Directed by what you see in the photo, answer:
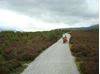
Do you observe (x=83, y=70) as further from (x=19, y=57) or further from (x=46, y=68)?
(x=19, y=57)

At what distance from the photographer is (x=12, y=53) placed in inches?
941

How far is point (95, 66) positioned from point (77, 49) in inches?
494

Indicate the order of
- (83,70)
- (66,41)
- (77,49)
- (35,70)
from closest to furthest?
(83,70)
(35,70)
(77,49)
(66,41)

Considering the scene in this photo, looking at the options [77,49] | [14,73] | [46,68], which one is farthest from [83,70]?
[77,49]

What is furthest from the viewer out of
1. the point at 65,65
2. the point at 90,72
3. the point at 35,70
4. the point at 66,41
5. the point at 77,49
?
the point at 66,41

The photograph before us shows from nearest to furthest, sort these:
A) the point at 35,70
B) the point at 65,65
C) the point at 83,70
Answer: the point at 83,70 → the point at 35,70 → the point at 65,65

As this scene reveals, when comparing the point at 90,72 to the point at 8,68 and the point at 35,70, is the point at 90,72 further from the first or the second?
the point at 8,68

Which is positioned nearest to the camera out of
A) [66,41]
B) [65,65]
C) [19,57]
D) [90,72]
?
[90,72]

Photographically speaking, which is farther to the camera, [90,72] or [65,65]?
[65,65]

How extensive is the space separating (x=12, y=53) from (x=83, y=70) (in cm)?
958

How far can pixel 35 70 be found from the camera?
54.7ft

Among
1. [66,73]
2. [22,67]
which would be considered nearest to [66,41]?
[22,67]

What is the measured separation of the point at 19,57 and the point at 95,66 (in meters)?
9.21

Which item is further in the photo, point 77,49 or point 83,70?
point 77,49
